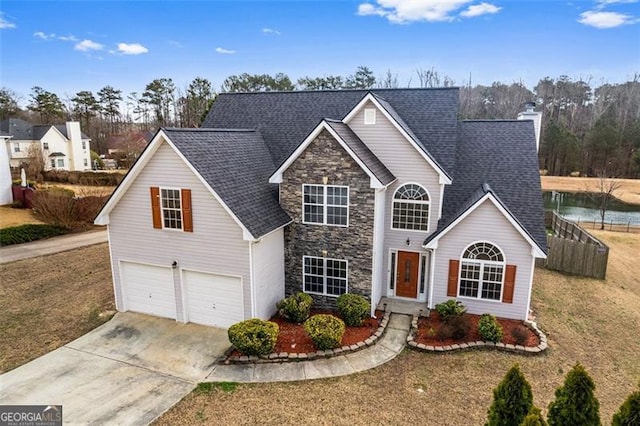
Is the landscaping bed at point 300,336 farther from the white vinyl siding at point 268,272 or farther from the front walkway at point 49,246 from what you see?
the front walkway at point 49,246

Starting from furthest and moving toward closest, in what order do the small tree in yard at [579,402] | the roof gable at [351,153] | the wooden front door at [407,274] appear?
the wooden front door at [407,274]
the roof gable at [351,153]
the small tree in yard at [579,402]

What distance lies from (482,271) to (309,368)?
7.00 metres

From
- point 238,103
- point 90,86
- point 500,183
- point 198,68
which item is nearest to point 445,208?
point 500,183

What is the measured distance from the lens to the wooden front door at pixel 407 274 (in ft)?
46.7

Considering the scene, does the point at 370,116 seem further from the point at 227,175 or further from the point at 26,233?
the point at 26,233

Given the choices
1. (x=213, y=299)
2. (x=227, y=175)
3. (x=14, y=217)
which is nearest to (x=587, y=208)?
(x=227, y=175)

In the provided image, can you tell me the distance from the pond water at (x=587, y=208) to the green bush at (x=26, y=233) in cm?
4275

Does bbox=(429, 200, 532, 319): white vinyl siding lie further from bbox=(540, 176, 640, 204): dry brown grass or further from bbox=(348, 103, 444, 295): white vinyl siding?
bbox=(540, 176, 640, 204): dry brown grass

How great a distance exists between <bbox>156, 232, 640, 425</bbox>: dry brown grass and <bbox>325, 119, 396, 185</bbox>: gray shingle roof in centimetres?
598

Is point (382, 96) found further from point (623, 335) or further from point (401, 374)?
point (623, 335)

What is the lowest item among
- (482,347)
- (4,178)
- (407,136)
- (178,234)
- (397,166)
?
(482,347)

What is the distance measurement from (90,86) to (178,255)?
198 feet

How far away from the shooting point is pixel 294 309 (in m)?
12.5

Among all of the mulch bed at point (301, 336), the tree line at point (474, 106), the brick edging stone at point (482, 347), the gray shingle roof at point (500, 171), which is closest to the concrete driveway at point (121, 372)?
the mulch bed at point (301, 336)
